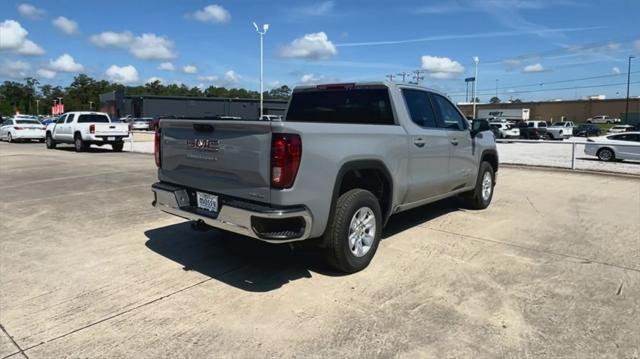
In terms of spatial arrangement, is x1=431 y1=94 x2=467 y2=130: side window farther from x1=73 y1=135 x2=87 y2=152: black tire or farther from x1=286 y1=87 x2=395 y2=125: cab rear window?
x1=73 y1=135 x2=87 y2=152: black tire

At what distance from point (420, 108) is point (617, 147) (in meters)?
16.2

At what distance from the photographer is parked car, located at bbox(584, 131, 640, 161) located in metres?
18.2

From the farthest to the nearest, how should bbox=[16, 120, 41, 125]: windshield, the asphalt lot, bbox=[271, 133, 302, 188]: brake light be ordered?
bbox=[16, 120, 41, 125]: windshield
bbox=[271, 133, 302, 188]: brake light
the asphalt lot

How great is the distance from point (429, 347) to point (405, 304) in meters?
0.70

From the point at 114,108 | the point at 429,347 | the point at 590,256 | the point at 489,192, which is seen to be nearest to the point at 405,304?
the point at 429,347

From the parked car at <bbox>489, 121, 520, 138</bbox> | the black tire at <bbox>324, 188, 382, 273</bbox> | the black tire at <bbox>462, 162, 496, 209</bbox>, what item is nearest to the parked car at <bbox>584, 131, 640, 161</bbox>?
the black tire at <bbox>462, 162, 496, 209</bbox>

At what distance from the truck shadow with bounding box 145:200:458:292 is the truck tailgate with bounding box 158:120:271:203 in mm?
846

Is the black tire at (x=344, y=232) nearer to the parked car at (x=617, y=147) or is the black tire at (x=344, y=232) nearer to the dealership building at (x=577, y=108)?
the parked car at (x=617, y=147)

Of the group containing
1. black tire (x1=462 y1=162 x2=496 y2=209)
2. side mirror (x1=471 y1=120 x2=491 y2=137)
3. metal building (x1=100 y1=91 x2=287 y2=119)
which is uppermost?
metal building (x1=100 y1=91 x2=287 y2=119)

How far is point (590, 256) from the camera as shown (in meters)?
5.34

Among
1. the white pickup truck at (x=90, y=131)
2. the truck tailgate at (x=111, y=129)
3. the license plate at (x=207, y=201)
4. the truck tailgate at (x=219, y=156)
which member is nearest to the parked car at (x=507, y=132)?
the truck tailgate at (x=111, y=129)

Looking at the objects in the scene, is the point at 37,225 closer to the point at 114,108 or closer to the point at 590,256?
the point at 590,256

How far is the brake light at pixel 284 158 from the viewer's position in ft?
12.7

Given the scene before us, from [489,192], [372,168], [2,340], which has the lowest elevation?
[2,340]
